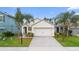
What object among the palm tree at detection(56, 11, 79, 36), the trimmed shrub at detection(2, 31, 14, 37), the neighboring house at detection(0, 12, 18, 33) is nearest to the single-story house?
the neighboring house at detection(0, 12, 18, 33)

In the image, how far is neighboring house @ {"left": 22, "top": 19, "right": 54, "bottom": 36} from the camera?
34.5ft

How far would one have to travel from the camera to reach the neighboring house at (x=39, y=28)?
10516 mm

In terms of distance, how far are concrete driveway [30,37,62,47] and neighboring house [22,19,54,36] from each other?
10.4 inches

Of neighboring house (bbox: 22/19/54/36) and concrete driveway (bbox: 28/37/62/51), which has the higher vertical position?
A: neighboring house (bbox: 22/19/54/36)

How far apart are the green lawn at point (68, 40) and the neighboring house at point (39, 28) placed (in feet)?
1.34

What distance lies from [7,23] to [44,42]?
71.2 inches

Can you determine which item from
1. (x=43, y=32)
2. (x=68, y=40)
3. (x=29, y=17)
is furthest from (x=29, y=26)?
(x=68, y=40)

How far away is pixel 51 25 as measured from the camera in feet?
35.1

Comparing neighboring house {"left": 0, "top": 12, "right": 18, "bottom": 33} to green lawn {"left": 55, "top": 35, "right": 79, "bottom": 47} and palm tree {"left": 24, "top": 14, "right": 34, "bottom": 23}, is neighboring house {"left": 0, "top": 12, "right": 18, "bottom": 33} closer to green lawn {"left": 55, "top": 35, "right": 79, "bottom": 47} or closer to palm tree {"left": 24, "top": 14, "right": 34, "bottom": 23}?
palm tree {"left": 24, "top": 14, "right": 34, "bottom": 23}
